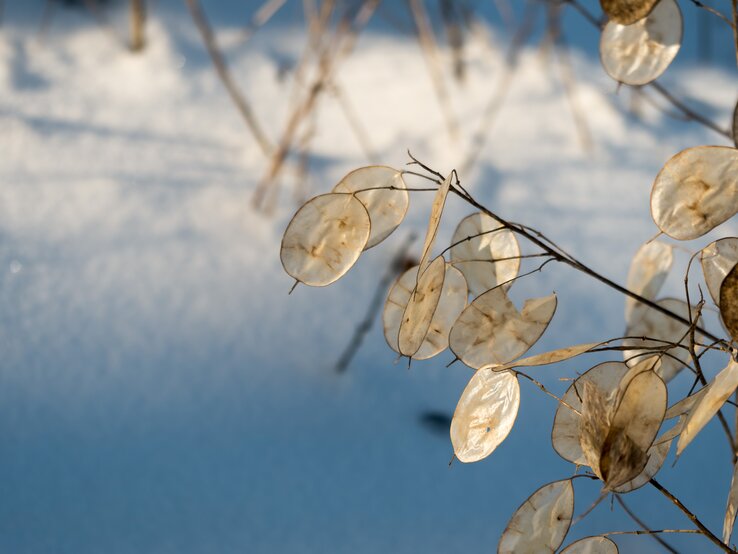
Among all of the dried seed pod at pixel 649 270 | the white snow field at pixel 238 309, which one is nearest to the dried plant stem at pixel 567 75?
the white snow field at pixel 238 309

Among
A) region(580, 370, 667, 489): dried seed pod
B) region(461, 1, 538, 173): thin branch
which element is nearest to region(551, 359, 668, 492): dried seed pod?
region(580, 370, 667, 489): dried seed pod

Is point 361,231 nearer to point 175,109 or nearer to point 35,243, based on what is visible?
point 35,243

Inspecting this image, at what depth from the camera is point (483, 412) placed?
0.36m

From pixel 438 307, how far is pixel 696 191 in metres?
0.12

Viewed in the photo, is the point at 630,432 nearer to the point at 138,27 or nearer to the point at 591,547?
the point at 591,547

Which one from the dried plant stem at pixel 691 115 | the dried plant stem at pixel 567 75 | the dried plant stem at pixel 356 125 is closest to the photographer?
the dried plant stem at pixel 691 115

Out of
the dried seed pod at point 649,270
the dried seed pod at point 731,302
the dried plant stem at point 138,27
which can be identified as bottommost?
the dried seed pod at point 731,302

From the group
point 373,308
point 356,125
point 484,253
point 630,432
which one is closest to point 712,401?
point 630,432

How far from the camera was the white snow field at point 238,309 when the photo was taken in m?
0.58

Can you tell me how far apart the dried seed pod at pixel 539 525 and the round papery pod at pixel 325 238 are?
13cm

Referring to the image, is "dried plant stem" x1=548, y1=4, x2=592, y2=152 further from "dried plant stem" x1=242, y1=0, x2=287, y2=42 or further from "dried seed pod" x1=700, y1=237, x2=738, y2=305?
"dried seed pod" x1=700, y1=237, x2=738, y2=305

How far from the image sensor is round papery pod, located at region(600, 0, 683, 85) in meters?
0.41

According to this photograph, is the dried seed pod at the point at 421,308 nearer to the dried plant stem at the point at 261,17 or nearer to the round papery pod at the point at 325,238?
the round papery pod at the point at 325,238

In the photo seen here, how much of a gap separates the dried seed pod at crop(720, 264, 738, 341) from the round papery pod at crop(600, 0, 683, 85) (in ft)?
0.45
